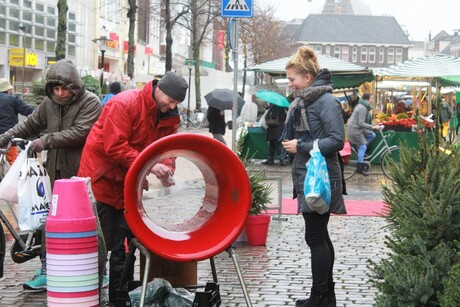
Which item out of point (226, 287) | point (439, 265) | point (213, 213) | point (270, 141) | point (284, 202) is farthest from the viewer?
point (270, 141)

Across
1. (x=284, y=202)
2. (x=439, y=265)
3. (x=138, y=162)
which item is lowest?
(x=284, y=202)

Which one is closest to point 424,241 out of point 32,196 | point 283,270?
point 32,196

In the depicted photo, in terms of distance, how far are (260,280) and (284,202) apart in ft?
21.8

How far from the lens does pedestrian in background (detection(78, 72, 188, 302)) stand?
237 inches

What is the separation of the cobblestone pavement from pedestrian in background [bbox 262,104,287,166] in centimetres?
1048

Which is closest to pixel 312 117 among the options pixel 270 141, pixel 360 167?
pixel 360 167

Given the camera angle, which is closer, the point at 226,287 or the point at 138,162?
the point at 138,162

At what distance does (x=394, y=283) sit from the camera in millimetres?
4801

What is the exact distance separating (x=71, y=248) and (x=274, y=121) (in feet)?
55.6

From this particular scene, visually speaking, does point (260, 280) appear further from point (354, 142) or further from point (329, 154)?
point (354, 142)

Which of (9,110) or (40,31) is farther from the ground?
(40,31)

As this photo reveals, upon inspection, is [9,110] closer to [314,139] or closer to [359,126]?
[314,139]

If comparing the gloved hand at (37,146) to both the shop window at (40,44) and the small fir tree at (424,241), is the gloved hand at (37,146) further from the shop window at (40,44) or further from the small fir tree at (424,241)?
the shop window at (40,44)

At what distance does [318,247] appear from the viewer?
634cm
